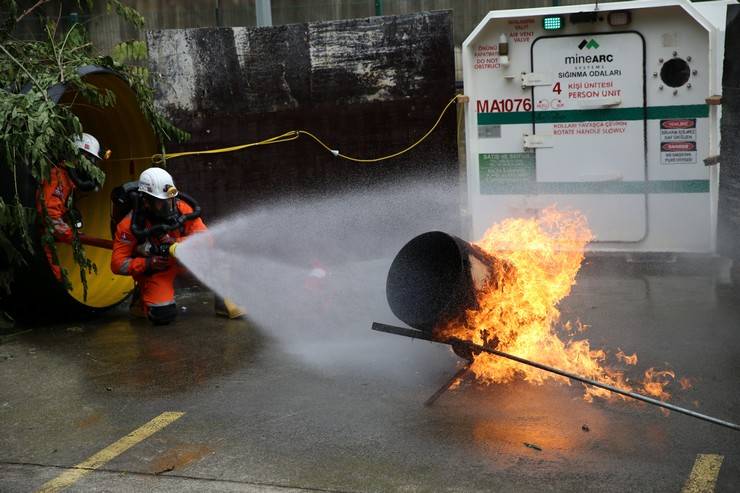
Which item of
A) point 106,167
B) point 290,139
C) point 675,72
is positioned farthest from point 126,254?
point 675,72

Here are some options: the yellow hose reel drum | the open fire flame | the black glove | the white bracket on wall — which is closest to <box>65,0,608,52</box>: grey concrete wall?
the white bracket on wall

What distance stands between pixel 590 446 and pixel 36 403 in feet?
10.7

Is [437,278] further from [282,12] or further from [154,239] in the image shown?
[282,12]

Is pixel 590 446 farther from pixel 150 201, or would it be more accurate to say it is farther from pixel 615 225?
pixel 615 225

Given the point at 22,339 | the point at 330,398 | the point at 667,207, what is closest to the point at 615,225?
the point at 667,207

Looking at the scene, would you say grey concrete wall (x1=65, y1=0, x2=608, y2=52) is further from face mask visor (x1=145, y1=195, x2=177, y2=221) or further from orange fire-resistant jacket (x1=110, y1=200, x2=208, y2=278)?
orange fire-resistant jacket (x1=110, y1=200, x2=208, y2=278)

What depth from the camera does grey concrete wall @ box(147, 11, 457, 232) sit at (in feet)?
28.8

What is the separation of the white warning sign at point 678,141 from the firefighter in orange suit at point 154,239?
167 inches

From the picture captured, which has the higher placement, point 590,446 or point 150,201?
point 150,201

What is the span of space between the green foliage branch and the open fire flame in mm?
2996

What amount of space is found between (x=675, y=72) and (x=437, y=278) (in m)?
4.13

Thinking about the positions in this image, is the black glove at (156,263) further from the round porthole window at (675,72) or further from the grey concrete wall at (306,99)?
the round porthole window at (675,72)

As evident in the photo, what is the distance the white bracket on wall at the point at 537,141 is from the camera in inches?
354

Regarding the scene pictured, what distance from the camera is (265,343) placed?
22.7 feet
